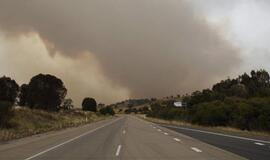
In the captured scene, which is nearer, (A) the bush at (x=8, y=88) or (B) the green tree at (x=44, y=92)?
(A) the bush at (x=8, y=88)

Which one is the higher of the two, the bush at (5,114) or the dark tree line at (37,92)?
the dark tree line at (37,92)

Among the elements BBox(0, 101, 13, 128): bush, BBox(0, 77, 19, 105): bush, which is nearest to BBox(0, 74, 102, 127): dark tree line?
BBox(0, 77, 19, 105): bush

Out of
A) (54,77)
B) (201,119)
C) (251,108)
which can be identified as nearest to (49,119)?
(201,119)

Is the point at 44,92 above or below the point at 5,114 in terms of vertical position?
above

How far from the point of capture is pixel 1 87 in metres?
100

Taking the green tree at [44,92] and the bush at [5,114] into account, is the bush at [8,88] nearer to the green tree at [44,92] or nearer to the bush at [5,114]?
the green tree at [44,92]

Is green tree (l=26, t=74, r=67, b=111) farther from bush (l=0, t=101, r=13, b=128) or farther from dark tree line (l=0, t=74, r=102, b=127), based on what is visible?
bush (l=0, t=101, r=13, b=128)

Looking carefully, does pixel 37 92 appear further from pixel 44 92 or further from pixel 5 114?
pixel 5 114

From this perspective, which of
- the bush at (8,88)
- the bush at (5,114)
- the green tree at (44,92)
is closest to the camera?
the bush at (5,114)

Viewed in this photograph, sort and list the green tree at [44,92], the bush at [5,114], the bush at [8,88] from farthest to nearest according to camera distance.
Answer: the green tree at [44,92] < the bush at [8,88] < the bush at [5,114]

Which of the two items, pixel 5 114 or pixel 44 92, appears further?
pixel 44 92

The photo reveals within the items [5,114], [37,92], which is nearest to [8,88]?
[37,92]

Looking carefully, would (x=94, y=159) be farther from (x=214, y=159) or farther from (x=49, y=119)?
(x=49, y=119)

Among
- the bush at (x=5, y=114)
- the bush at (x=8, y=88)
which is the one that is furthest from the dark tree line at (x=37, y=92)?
the bush at (x=5, y=114)
